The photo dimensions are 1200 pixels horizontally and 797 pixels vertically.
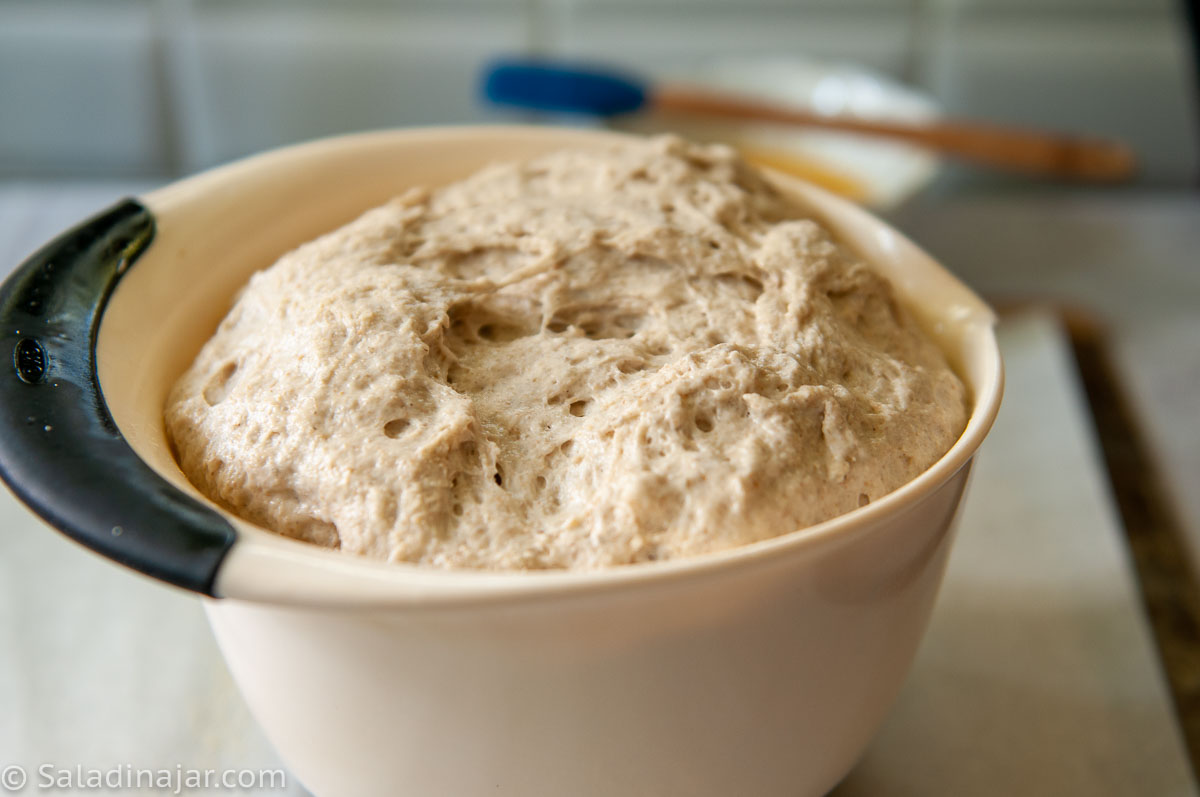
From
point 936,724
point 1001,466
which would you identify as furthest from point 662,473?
point 1001,466

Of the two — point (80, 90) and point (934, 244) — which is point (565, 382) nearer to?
point (934, 244)

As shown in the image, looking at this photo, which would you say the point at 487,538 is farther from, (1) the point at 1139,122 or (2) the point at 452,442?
(1) the point at 1139,122

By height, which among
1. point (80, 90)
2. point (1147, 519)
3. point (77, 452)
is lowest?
point (1147, 519)

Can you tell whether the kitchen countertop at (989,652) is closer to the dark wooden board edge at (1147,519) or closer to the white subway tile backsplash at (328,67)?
the dark wooden board edge at (1147,519)

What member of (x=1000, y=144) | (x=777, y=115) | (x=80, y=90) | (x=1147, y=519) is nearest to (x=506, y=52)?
(x=777, y=115)

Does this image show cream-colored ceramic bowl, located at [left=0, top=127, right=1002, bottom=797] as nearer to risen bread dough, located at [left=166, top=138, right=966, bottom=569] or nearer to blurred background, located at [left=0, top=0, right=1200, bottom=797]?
risen bread dough, located at [left=166, top=138, right=966, bottom=569]

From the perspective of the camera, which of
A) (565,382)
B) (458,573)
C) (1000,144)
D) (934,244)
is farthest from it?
(934,244)

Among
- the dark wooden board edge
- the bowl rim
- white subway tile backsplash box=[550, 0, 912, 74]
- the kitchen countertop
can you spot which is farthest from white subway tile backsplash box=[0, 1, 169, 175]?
the bowl rim

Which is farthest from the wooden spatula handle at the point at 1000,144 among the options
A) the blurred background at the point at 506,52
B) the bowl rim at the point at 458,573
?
the bowl rim at the point at 458,573
